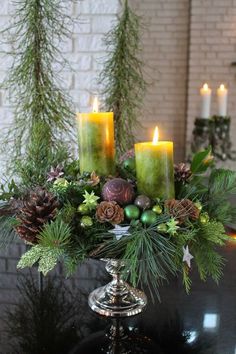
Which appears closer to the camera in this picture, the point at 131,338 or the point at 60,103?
the point at 131,338

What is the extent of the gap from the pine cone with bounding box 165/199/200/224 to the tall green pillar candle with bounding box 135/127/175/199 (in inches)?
1.4

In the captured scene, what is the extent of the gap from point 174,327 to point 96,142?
0.34 metres

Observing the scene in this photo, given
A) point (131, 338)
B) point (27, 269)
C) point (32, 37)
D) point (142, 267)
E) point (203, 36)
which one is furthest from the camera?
point (203, 36)

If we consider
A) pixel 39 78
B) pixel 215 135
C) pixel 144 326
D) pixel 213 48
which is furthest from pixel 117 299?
pixel 213 48

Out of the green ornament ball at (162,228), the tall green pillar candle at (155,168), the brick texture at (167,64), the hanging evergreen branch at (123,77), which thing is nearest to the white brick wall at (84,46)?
the hanging evergreen branch at (123,77)

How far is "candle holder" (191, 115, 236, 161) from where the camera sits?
285cm

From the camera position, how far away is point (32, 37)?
125 cm

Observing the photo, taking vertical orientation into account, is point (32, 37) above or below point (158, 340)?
above

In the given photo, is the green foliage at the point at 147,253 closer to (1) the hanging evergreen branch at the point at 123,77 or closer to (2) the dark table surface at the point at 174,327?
(2) the dark table surface at the point at 174,327

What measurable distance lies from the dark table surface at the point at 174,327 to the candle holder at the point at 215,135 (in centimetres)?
217

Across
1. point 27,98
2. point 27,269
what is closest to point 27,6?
point 27,98

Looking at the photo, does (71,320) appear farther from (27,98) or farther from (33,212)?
(27,98)

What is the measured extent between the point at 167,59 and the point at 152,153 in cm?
280

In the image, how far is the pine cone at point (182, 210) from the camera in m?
0.58
